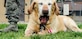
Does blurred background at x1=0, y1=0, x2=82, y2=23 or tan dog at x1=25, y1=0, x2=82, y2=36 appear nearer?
tan dog at x1=25, y1=0, x2=82, y2=36

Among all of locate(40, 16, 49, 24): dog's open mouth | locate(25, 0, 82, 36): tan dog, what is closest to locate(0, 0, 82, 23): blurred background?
locate(25, 0, 82, 36): tan dog

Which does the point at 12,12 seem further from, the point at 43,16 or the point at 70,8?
the point at 70,8

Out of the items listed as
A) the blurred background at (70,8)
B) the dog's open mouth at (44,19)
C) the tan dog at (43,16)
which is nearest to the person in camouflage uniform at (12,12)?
the tan dog at (43,16)

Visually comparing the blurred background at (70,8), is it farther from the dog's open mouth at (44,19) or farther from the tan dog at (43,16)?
the dog's open mouth at (44,19)

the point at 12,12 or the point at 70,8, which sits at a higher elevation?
the point at 12,12

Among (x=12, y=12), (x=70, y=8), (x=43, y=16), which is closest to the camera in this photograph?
(x=43, y=16)

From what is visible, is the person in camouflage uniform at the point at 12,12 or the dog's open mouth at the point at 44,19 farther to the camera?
the person in camouflage uniform at the point at 12,12

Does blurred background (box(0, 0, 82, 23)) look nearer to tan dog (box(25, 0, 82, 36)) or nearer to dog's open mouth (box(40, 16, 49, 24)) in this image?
tan dog (box(25, 0, 82, 36))

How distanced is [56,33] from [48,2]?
26.6 inches

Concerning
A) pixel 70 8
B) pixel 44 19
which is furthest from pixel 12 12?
pixel 70 8

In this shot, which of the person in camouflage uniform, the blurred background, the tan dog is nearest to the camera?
the tan dog

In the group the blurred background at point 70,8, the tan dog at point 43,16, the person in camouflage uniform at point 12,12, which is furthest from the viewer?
the blurred background at point 70,8

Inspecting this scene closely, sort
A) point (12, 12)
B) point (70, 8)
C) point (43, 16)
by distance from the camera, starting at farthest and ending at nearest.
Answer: point (70, 8), point (12, 12), point (43, 16)

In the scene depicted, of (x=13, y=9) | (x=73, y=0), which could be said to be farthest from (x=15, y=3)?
(x=73, y=0)
